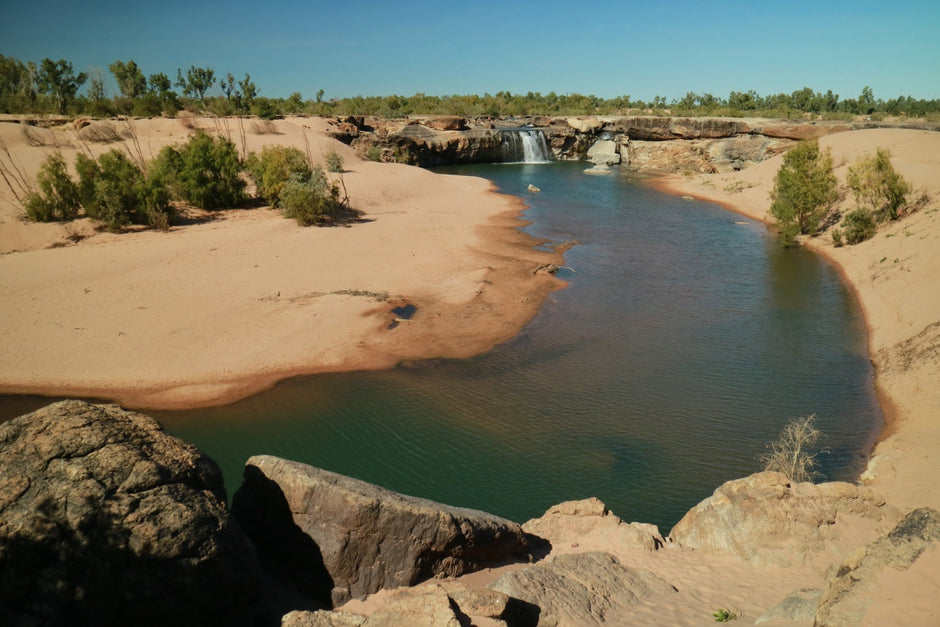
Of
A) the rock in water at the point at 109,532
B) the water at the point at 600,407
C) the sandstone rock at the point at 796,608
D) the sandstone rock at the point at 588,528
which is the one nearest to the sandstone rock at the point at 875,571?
the sandstone rock at the point at 796,608

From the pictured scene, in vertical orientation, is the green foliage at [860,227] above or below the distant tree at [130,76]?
below

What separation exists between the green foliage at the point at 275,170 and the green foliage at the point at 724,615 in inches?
1130

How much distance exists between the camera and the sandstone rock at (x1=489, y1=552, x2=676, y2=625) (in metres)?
6.32

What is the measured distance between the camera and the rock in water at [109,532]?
4.92m

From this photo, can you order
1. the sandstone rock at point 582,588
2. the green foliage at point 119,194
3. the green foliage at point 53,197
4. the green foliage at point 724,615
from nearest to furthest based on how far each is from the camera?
1. the sandstone rock at point 582,588
2. the green foliage at point 724,615
3. the green foliage at point 53,197
4. the green foliage at point 119,194

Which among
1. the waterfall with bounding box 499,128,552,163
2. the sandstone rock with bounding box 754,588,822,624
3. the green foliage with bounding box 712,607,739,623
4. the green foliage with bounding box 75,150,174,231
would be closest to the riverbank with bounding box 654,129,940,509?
the sandstone rock with bounding box 754,588,822,624

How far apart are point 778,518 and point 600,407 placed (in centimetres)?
578

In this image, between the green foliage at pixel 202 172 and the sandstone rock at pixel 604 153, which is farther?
the sandstone rock at pixel 604 153

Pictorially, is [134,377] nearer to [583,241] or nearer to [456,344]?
[456,344]

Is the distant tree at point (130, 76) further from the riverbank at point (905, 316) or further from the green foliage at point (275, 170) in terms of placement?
the riverbank at point (905, 316)

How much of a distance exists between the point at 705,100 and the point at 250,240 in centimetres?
7784

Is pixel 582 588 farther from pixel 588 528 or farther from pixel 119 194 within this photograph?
pixel 119 194

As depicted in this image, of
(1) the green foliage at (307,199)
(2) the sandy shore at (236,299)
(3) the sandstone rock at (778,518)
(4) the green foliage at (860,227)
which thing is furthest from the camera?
(1) the green foliage at (307,199)

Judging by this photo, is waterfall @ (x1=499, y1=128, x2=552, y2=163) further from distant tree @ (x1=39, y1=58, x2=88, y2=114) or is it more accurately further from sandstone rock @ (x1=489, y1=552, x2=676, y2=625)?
sandstone rock @ (x1=489, y1=552, x2=676, y2=625)
